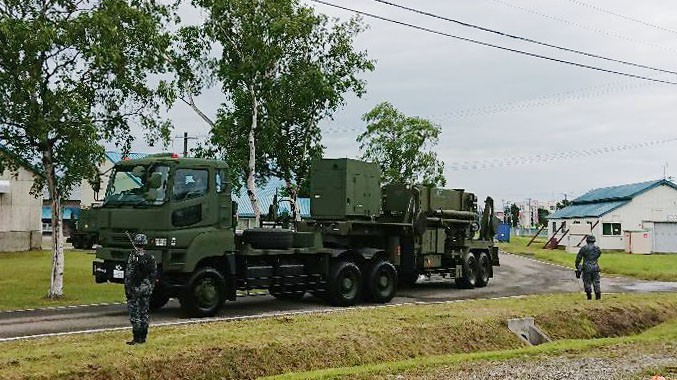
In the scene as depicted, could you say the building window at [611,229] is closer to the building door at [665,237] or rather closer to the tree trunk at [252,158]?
the building door at [665,237]

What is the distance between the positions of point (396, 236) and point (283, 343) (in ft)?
26.3

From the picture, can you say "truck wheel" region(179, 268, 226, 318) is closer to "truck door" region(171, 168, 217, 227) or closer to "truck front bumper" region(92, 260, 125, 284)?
"truck door" region(171, 168, 217, 227)

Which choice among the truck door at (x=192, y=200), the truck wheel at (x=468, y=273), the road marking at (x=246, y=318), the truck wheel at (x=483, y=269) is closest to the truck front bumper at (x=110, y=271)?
the road marking at (x=246, y=318)

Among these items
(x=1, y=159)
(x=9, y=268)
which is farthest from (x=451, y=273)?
(x=9, y=268)

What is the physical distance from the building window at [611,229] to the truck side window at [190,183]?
48.0 metres

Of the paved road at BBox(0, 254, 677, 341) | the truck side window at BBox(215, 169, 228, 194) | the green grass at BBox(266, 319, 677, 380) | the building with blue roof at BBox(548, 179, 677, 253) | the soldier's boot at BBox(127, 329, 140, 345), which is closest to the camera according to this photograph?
the green grass at BBox(266, 319, 677, 380)

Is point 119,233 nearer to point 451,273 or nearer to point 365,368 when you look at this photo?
point 365,368

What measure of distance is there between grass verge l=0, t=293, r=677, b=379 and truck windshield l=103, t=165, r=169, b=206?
269cm

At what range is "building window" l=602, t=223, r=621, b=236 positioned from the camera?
186 feet

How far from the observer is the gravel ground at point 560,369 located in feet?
34.6

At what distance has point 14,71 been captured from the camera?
18.5m

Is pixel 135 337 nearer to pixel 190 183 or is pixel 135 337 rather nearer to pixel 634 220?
pixel 190 183

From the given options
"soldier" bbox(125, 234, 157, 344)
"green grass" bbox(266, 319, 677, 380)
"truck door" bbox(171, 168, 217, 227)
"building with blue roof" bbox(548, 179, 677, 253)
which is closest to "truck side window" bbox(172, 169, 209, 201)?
"truck door" bbox(171, 168, 217, 227)

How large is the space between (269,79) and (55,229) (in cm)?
1293
